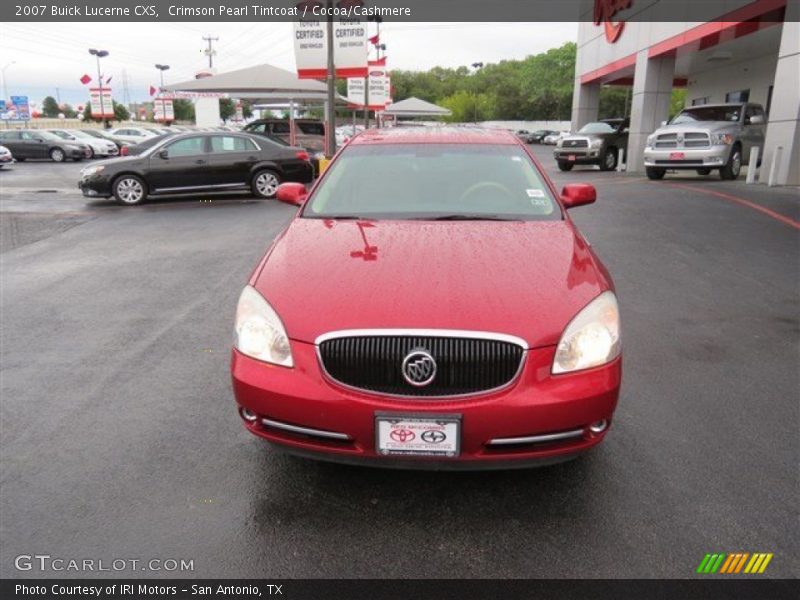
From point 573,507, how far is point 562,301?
928 millimetres

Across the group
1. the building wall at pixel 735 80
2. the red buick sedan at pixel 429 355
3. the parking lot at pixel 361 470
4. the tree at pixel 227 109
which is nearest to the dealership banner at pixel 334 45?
the parking lot at pixel 361 470

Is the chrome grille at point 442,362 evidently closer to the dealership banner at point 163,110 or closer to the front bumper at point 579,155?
the front bumper at point 579,155

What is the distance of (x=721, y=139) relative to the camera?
15.7 m

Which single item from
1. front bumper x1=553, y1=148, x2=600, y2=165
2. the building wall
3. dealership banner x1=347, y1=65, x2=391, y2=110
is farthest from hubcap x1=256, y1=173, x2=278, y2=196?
the building wall

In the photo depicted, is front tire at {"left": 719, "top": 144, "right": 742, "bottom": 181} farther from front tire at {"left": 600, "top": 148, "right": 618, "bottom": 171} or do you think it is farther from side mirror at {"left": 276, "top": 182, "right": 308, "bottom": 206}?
side mirror at {"left": 276, "top": 182, "right": 308, "bottom": 206}

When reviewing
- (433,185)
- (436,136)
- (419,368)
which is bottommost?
(419,368)

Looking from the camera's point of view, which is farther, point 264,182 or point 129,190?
point 264,182

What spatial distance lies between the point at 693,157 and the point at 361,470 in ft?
50.2

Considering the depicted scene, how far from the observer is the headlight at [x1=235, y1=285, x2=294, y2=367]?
8.91 ft

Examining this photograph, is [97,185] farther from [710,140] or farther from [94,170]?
[710,140]

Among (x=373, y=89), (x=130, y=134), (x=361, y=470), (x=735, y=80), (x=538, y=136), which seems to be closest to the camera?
(x=361, y=470)

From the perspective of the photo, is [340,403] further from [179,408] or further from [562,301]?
[179,408]

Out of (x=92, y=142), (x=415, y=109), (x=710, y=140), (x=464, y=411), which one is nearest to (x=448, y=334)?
(x=464, y=411)
